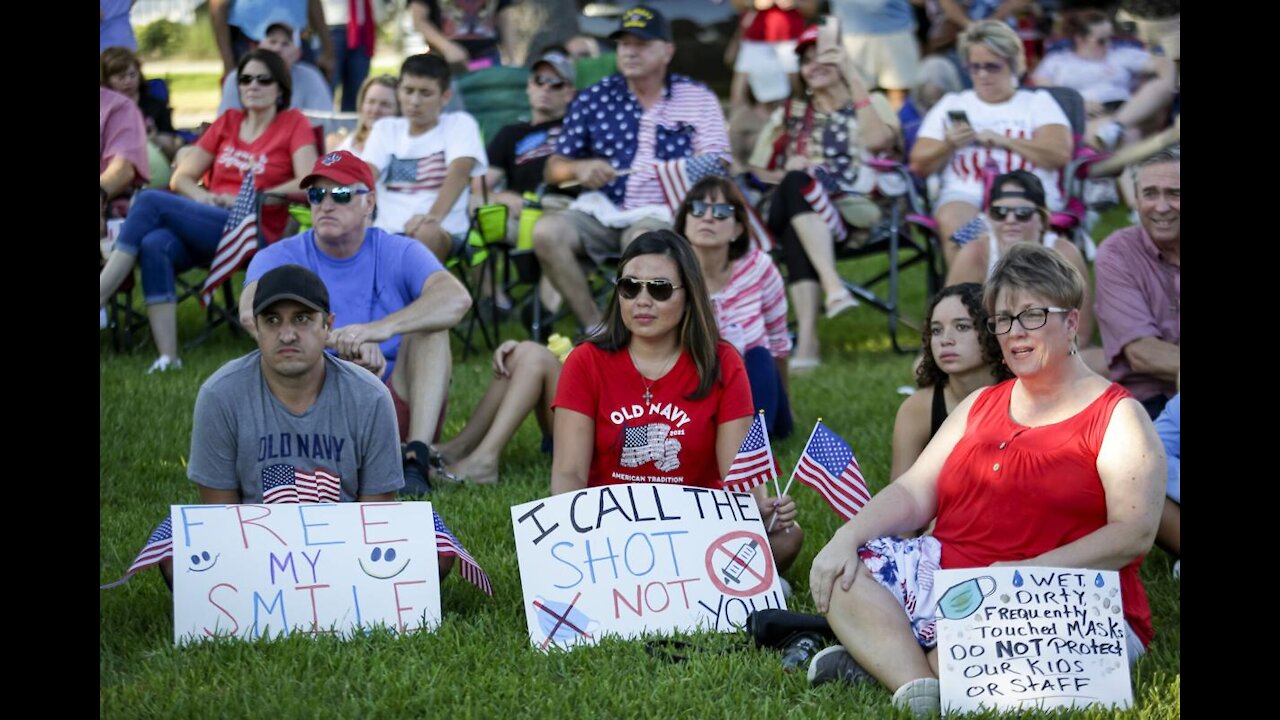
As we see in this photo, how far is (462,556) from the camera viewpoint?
17.2 feet

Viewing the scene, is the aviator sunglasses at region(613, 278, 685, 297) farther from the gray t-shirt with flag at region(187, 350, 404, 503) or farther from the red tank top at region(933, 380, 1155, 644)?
the red tank top at region(933, 380, 1155, 644)

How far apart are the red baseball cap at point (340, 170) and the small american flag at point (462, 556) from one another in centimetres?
218

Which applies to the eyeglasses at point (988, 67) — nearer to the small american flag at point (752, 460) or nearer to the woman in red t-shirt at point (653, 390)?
the woman in red t-shirt at point (653, 390)

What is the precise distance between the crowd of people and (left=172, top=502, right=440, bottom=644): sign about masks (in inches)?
8.5

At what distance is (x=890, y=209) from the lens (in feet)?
34.2

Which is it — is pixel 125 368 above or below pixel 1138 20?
below

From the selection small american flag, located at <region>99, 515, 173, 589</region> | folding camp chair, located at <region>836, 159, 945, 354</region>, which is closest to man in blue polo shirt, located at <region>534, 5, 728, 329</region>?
folding camp chair, located at <region>836, 159, 945, 354</region>

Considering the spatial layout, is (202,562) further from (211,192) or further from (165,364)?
(211,192)

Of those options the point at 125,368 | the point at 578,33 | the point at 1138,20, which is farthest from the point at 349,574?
the point at 1138,20

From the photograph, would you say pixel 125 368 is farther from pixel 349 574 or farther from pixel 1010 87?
pixel 1010 87

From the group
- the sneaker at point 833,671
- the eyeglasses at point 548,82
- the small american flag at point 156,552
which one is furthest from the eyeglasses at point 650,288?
the eyeglasses at point 548,82

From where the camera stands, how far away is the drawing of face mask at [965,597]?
434 cm
